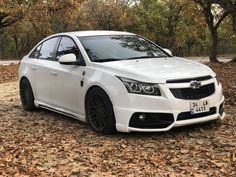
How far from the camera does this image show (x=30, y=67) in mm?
9289

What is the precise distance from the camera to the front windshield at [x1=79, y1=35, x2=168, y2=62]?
24.8 ft

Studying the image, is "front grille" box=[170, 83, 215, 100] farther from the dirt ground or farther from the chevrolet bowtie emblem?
the dirt ground

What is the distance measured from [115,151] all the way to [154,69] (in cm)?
138

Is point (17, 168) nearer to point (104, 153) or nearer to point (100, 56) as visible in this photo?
point (104, 153)

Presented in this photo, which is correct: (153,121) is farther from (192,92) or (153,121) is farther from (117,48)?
(117,48)

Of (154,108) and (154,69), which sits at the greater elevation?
(154,69)

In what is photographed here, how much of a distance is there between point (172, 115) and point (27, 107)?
4.02 meters

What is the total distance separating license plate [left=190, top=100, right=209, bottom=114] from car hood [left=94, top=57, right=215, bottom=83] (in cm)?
38

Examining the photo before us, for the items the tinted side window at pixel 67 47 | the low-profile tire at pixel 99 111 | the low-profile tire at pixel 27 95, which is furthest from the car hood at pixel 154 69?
the low-profile tire at pixel 27 95

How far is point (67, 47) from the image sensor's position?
819 centimetres

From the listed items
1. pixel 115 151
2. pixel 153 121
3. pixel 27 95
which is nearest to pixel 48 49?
pixel 27 95

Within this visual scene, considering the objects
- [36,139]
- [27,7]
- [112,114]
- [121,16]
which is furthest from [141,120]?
[121,16]

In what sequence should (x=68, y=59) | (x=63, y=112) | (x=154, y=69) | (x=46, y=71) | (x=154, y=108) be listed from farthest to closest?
1. (x=46, y=71)
2. (x=63, y=112)
3. (x=68, y=59)
4. (x=154, y=69)
5. (x=154, y=108)

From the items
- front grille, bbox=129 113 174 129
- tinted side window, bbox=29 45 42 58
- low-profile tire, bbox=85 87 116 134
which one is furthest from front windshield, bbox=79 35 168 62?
tinted side window, bbox=29 45 42 58
